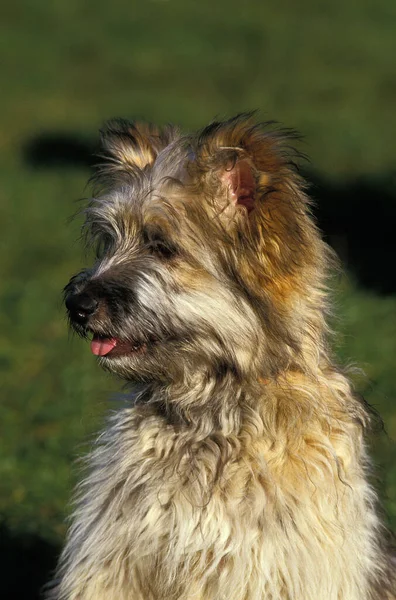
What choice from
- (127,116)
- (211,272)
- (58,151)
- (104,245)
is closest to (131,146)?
(104,245)

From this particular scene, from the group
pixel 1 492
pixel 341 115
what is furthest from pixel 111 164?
pixel 341 115

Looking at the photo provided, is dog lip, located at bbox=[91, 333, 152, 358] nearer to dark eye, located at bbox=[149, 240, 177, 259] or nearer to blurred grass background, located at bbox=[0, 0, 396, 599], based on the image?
dark eye, located at bbox=[149, 240, 177, 259]

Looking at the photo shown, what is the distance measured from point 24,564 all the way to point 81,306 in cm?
197

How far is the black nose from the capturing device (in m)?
3.69

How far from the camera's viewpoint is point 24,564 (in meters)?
5.22

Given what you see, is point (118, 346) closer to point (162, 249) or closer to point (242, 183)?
point (162, 249)

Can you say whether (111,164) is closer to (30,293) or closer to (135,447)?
(135,447)

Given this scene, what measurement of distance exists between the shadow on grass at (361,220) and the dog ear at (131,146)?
14.9 feet

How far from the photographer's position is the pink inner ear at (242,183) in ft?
12.0

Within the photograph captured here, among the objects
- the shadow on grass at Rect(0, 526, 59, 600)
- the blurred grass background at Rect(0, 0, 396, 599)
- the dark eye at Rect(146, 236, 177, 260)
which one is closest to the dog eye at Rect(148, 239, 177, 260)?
the dark eye at Rect(146, 236, 177, 260)

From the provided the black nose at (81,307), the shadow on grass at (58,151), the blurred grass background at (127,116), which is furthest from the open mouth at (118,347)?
the shadow on grass at (58,151)

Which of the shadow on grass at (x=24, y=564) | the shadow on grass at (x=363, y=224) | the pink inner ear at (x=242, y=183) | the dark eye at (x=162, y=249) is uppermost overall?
the pink inner ear at (x=242, y=183)

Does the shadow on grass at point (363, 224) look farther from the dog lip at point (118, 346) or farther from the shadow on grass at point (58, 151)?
the dog lip at point (118, 346)

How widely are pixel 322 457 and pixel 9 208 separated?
8928 mm
